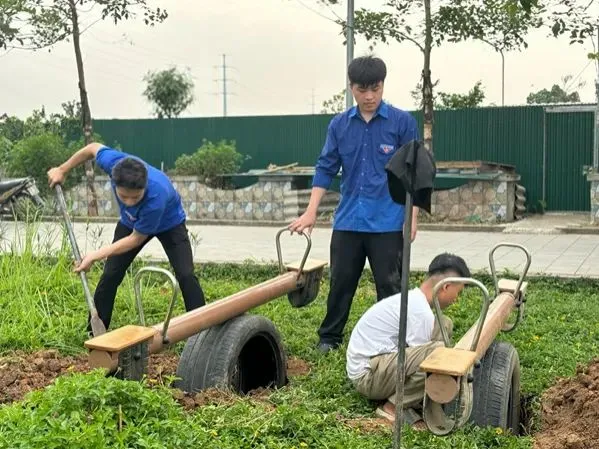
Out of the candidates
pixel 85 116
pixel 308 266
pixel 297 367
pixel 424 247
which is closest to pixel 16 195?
pixel 85 116

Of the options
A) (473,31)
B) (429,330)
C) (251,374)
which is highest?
(473,31)

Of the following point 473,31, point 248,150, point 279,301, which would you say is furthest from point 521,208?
point 279,301

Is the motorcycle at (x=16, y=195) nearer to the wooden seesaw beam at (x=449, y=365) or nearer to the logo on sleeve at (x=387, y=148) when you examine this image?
the logo on sleeve at (x=387, y=148)

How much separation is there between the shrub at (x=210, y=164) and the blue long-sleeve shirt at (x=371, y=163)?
38.0 ft

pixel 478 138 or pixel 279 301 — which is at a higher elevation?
pixel 478 138

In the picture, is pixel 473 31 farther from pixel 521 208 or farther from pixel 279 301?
pixel 279 301

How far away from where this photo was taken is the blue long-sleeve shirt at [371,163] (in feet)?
16.1

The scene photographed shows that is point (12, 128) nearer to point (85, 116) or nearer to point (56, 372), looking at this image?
point (85, 116)

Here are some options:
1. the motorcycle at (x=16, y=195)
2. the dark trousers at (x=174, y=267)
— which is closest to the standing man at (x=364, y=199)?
the dark trousers at (x=174, y=267)

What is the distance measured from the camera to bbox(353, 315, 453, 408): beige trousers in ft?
12.4

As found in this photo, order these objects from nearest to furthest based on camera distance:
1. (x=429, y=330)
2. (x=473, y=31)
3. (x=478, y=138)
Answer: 1. (x=429, y=330)
2. (x=473, y=31)
3. (x=478, y=138)

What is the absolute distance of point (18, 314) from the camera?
18.0 ft

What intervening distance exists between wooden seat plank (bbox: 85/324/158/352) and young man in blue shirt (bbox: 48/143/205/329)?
111 cm

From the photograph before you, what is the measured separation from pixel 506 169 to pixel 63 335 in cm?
1195
